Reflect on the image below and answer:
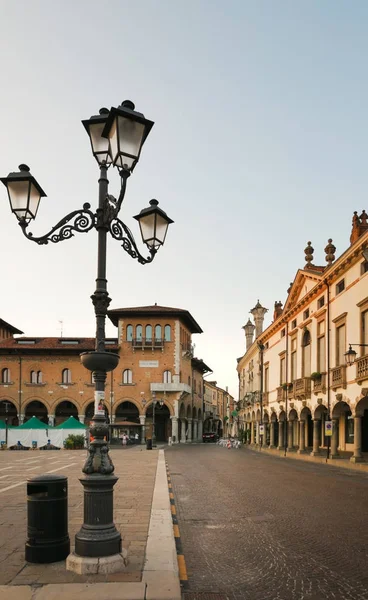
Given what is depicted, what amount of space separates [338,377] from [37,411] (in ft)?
140

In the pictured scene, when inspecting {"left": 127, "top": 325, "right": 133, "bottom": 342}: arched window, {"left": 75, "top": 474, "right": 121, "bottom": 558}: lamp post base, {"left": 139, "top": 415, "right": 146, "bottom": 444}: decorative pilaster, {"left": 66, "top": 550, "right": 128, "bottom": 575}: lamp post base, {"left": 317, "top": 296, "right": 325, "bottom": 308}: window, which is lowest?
{"left": 139, "top": 415, "right": 146, "bottom": 444}: decorative pilaster

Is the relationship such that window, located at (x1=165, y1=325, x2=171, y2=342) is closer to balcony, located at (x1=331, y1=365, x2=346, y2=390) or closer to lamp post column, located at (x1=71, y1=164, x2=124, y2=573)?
balcony, located at (x1=331, y1=365, x2=346, y2=390)

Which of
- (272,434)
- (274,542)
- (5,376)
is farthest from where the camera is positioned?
(5,376)

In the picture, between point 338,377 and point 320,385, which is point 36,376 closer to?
point 320,385

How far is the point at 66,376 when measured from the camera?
6250 centimetres

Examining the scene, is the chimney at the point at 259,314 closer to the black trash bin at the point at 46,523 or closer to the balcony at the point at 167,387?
the balcony at the point at 167,387

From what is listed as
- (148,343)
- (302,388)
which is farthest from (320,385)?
(148,343)

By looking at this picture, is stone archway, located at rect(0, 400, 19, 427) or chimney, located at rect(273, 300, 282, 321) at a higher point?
chimney, located at rect(273, 300, 282, 321)

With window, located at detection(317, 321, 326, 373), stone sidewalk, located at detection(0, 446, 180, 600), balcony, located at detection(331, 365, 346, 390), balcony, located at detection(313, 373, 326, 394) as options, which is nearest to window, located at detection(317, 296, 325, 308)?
window, located at detection(317, 321, 326, 373)

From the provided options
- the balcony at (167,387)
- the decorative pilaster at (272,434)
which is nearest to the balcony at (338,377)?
the decorative pilaster at (272,434)

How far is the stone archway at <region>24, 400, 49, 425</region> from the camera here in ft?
207

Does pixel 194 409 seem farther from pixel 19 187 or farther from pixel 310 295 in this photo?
pixel 19 187

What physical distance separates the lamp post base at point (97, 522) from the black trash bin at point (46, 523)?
498mm

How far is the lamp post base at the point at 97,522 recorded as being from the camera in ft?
19.9
